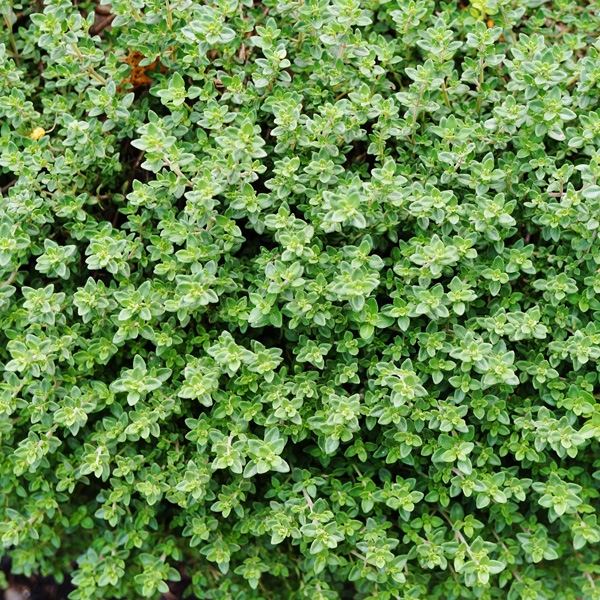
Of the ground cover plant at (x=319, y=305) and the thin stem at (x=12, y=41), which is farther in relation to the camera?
the thin stem at (x=12, y=41)

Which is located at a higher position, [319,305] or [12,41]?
[12,41]

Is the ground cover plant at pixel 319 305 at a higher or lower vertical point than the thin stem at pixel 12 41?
lower

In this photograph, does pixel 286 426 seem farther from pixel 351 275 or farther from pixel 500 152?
pixel 500 152

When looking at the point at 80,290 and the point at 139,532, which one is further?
the point at 139,532

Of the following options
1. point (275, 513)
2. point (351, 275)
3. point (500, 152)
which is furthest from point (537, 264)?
point (275, 513)

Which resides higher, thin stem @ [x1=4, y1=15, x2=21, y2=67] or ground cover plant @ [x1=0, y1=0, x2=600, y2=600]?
thin stem @ [x1=4, y1=15, x2=21, y2=67]

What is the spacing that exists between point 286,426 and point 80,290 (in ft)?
3.63

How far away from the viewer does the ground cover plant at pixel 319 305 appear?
9.23 feet

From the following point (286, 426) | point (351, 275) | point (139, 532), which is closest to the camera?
point (351, 275)

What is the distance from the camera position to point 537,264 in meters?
3.03

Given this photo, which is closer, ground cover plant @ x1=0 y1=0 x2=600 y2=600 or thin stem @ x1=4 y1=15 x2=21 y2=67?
ground cover plant @ x1=0 y1=0 x2=600 y2=600

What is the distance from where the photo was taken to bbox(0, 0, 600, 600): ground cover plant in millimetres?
2812

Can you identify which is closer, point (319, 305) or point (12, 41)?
point (319, 305)

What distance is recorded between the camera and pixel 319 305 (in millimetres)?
2840
